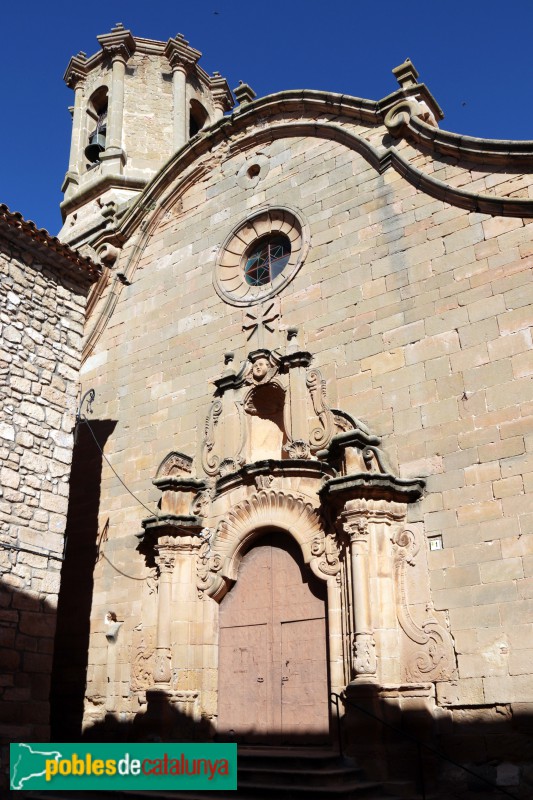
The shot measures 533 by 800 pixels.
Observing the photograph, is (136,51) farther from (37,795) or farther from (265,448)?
(37,795)

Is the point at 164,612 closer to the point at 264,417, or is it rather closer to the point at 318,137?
the point at 264,417

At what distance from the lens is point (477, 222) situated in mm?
8898

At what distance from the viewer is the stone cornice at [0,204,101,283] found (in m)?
9.32

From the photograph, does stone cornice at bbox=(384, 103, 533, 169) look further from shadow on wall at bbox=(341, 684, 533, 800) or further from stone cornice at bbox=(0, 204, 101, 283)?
shadow on wall at bbox=(341, 684, 533, 800)

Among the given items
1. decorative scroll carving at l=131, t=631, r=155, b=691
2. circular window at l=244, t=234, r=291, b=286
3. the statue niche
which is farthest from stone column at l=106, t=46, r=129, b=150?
decorative scroll carving at l=131, t=631, r=155, b=691

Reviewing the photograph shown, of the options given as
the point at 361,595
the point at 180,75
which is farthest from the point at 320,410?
the point at 180,75

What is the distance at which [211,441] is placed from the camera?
10.4 m

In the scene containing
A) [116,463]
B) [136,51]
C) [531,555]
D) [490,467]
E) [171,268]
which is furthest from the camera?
[136,51]

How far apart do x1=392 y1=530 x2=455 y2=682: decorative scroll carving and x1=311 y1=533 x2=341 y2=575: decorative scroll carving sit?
764 millimetres

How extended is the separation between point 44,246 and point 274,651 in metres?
5.70

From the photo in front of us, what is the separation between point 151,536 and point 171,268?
4.42 metres

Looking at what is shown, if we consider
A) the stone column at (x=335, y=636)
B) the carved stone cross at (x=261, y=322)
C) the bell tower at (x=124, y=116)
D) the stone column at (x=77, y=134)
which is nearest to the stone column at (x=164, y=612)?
the stone column at (x=335, y=636)

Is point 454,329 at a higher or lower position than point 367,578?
higher

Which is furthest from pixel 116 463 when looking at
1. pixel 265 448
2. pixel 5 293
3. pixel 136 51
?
pixel 136 51
